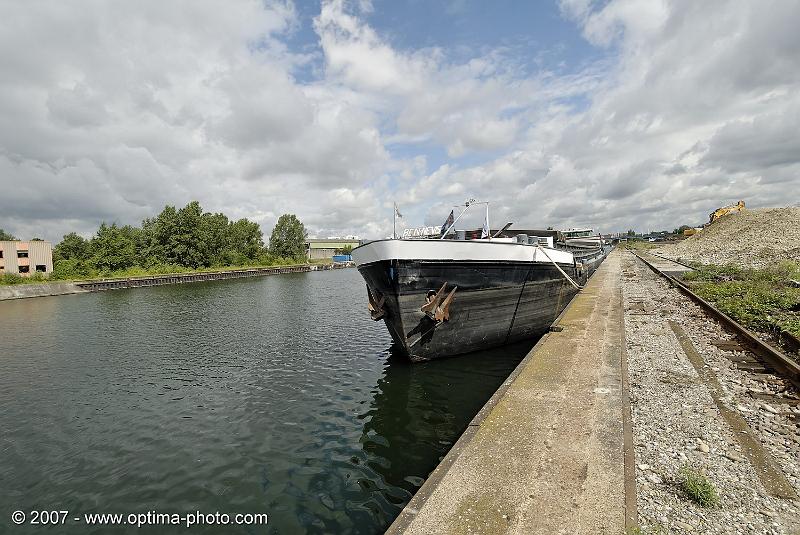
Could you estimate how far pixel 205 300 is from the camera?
33.8 m

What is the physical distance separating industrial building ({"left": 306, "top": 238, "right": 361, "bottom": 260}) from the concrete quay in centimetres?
13800

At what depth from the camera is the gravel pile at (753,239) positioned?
1484 inches

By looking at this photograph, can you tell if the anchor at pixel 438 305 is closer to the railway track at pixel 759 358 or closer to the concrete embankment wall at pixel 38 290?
the railway track at pixel 759 358

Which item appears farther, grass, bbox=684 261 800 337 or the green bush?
the green bush

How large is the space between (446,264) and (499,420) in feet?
18.1

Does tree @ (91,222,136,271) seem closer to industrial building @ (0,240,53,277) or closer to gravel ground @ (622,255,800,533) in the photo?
industrial building @ (0,240,53,277)

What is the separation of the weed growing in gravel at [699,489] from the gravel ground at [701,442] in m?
0.06

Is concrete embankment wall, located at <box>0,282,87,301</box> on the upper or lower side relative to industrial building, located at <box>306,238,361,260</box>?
Result: lower

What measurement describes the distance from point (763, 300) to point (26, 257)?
270 feet

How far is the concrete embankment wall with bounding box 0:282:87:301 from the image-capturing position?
39.5 meters

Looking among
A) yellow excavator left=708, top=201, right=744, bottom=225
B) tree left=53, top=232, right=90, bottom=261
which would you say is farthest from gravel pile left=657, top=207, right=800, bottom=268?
tree left=53, top=232, right=90, bottom=261

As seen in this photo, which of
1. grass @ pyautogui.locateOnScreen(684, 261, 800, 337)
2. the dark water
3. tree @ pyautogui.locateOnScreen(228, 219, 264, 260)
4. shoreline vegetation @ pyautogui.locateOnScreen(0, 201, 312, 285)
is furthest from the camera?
tree @ pyautogui.locateOnScreen(228, 219, 264, 260)

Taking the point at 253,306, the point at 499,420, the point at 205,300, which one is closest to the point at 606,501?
the point at 499,420

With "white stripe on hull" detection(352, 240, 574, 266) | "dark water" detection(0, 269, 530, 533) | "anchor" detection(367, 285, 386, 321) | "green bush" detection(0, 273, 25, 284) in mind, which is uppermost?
"white stripe on hull" detection(352, 240, 574, 266)
